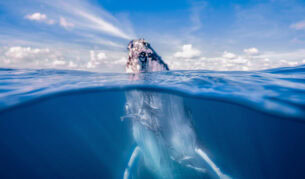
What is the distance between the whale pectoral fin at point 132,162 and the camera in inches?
372

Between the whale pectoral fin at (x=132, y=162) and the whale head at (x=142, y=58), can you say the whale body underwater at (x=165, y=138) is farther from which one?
the whale head at (x=142, y=58)

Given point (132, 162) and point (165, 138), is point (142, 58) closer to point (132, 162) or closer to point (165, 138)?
point (165, 138)

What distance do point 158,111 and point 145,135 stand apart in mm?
1877

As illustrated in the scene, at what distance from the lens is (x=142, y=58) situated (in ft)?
39.0

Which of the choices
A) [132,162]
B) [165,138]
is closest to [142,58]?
[165,138]

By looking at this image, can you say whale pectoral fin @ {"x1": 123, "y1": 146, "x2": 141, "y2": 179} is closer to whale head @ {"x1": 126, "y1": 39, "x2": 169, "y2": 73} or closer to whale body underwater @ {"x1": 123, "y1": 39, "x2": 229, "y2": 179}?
whale body underwater @ {"x1": 123, "y1": 39, "x2": 229, "y2": 179}

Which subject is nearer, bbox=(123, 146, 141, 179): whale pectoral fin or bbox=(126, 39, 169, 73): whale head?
bbox=(123, 146, 141, 179): whale pectoral fin

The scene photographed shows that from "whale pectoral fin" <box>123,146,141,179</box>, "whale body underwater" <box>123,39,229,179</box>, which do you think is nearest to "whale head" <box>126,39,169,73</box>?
"whale body underwater" <box>123,39,229,179</box>

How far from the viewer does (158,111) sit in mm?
9570

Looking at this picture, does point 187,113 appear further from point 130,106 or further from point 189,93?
point 130,106

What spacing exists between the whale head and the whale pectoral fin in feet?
21.3

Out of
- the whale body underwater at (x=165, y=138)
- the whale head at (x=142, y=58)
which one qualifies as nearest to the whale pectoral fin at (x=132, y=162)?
the whale body underwater at (x=165, y=138)

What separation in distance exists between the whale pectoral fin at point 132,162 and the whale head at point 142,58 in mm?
6494

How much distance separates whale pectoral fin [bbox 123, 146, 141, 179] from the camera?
9.45 m
